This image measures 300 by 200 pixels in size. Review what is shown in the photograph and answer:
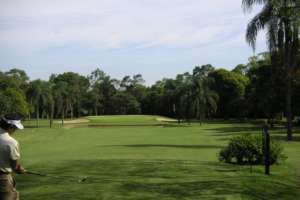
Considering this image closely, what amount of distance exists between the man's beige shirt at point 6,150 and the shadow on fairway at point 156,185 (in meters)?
3.42

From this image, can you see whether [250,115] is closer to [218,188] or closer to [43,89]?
[43,89]

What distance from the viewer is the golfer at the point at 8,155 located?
286 inches

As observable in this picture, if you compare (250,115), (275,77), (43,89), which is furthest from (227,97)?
(275,77)

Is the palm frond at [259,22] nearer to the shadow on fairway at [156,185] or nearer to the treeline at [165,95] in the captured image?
the shadow on fairway at [156,185]

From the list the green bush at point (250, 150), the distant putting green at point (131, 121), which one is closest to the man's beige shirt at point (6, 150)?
the green bush at point (250, 150)

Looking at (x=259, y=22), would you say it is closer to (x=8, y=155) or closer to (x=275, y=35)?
(x=275, y=35)

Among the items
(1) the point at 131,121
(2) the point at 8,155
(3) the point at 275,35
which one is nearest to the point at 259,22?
(3) the point at 275,35

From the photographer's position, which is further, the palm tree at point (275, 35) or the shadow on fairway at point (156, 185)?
the palm tree at point (275, 35)

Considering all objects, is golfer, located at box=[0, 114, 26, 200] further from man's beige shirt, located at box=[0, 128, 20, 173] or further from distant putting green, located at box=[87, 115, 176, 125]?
distant putting green, located at box=[87, 115, 176, 125]

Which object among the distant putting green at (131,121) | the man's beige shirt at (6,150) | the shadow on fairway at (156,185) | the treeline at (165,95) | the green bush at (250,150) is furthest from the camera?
the distant putting green at (131,121)

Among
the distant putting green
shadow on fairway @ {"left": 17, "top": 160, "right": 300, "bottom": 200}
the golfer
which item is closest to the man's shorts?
the golfer

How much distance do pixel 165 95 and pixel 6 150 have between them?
385 feet

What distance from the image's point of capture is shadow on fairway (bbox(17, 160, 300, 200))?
35.8 feet

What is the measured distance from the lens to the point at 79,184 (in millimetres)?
12227
